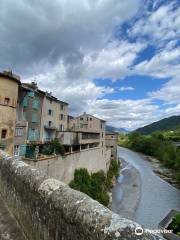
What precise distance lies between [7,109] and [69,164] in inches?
420

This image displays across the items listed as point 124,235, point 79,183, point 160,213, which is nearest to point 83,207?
point 124,235

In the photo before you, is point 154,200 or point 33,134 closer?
point 33,134

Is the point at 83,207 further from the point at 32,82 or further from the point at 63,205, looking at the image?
the point at 32,82

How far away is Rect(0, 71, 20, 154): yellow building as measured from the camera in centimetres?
2034

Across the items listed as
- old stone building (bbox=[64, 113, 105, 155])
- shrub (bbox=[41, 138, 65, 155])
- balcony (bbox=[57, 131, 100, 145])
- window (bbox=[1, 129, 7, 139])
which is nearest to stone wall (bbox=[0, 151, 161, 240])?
window (bbox=[1, 129, 7, 139])

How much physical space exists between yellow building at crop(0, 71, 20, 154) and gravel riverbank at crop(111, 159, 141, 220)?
17472 mm

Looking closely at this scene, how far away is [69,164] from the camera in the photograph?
2780 centimetres

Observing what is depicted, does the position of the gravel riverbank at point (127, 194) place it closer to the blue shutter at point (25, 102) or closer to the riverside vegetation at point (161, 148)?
the riverside vegetation at point (161, 148)

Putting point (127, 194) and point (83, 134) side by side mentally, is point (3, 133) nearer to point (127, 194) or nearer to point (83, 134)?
point (83, 134)

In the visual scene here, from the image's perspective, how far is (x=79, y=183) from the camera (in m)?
29.8

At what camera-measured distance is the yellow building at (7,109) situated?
66.7 feet

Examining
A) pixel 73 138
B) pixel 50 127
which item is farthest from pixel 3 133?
pixel 73 138

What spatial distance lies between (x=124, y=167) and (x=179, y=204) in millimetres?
30332

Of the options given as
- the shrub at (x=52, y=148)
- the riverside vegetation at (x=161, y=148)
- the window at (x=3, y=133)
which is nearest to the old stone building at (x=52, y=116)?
the shrub at (x=52, y=148)
